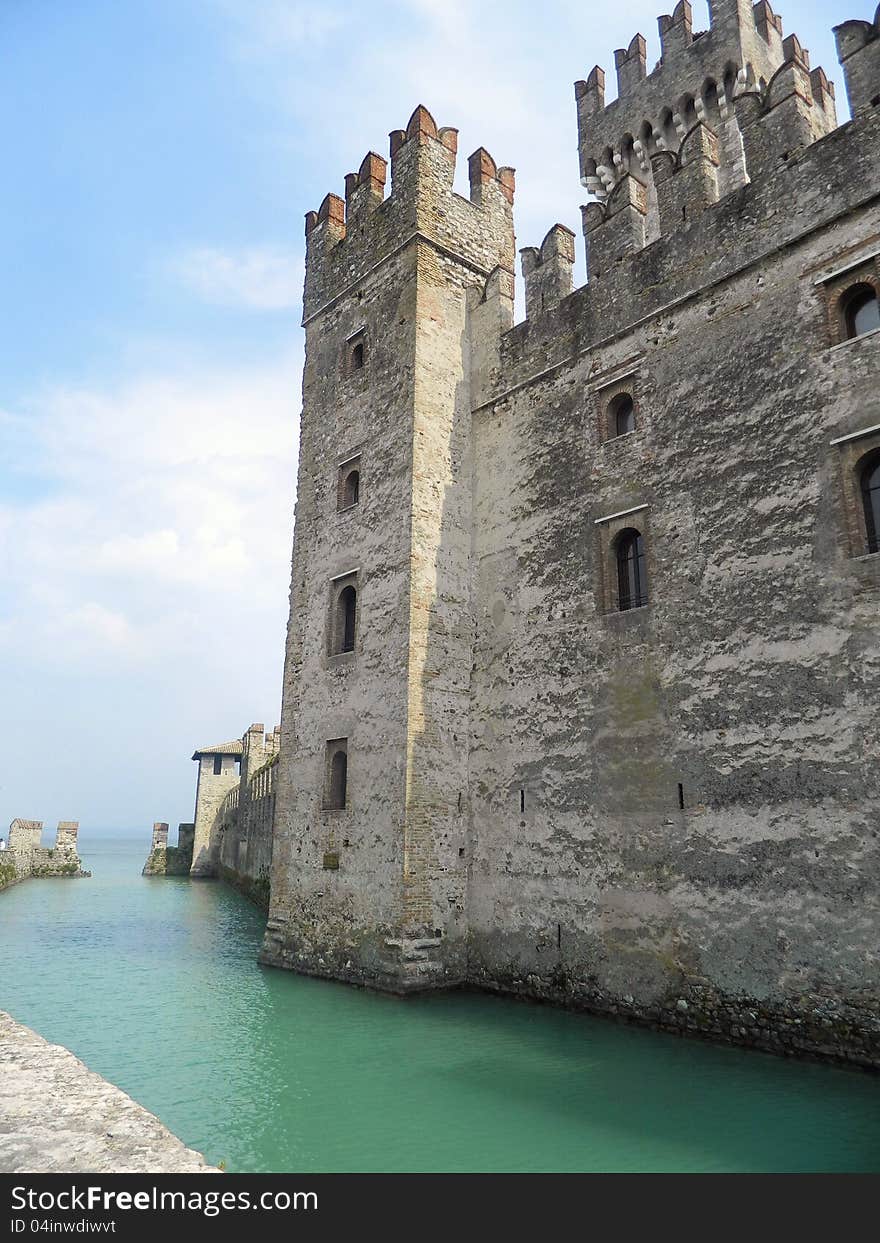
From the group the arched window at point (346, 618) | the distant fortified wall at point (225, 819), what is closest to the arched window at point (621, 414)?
the arched window at point (346, 618)

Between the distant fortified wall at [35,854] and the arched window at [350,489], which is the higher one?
the arched window at [350,489]

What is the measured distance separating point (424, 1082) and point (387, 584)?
7527mm

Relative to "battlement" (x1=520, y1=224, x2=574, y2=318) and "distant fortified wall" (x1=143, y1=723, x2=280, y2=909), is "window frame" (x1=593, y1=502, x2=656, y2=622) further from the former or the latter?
"distant fortified wall" (x1=143, y1=723, x2=280, y2=909)

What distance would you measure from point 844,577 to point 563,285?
716 centimetres

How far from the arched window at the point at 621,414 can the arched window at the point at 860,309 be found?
302 cm

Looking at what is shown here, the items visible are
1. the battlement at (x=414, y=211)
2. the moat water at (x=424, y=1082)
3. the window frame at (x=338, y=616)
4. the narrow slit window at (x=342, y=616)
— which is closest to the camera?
the moat water at (x=424, y=1082)

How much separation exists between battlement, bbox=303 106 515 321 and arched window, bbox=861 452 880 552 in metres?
8.93

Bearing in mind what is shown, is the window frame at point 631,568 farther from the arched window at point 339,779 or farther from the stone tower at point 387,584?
the arched window at point 339,779

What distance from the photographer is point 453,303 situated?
14.7 m

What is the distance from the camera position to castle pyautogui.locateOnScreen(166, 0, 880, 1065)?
866 centimetres

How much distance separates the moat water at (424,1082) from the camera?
5.94 meters
